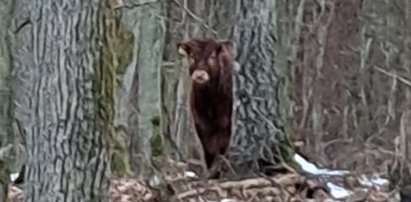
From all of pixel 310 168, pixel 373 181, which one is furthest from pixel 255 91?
pixel 373 181

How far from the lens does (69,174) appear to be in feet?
20.9

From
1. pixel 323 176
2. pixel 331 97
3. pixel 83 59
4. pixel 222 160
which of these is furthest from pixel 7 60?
pixel 331 97

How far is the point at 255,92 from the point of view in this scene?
8.84 meters

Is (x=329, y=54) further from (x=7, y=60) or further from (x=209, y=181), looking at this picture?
(x=209, y=181)

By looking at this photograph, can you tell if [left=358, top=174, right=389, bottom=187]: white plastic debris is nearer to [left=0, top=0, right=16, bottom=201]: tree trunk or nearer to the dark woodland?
the dark woodland

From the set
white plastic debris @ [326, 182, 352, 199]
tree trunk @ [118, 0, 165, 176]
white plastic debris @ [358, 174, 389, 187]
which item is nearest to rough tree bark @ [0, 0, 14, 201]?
tree trunk @ [118, 0, 165, 176]

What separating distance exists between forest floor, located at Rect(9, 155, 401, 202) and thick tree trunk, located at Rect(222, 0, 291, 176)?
14.0 inches

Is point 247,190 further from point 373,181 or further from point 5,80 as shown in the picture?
point 5,80

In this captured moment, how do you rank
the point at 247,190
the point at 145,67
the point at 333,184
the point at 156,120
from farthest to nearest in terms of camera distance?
the point at 145,67, the point at 156,120, the point at 333,184, the point at 247,190

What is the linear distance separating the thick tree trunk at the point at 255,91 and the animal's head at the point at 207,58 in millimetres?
335

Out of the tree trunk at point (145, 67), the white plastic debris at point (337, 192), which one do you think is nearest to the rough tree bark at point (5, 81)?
the tree trunk at point (145, 67)

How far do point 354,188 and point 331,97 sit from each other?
1145cm

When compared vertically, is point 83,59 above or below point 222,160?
above

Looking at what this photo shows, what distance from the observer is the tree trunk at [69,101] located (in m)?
6.32
